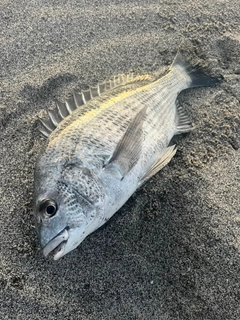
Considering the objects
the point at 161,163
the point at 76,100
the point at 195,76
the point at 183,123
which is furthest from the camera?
the point at 195,76

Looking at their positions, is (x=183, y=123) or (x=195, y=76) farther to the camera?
(x=195, y=76)

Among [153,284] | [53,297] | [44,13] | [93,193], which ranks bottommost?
[53,297]

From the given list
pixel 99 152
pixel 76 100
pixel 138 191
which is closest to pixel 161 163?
pixel 138 191

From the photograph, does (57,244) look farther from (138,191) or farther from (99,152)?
(138,191)

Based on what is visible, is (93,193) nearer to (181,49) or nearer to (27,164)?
(27,164)

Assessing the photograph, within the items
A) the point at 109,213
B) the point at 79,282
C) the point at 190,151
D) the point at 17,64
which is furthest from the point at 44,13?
the point at 79,282

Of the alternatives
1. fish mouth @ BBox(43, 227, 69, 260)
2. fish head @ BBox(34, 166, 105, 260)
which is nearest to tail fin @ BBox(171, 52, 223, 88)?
fish head @ BBox(34, 166, 105, 260)

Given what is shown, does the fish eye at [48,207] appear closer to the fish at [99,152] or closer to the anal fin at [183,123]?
the fish at [99,152]

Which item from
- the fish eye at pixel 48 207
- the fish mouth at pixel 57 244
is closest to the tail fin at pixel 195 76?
the fish eye at pixel 48 207
